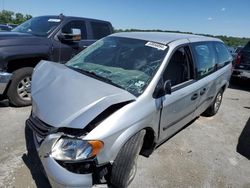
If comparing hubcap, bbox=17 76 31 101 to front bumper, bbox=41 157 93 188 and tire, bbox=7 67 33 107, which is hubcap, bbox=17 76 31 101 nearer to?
tire, bbox=7 67 33 107

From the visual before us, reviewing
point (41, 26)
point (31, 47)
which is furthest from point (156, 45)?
point (41, 26)

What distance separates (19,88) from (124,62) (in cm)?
256

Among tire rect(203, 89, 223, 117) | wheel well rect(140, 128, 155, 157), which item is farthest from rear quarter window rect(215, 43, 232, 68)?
wheel well rect(140, 128, 155, 157)

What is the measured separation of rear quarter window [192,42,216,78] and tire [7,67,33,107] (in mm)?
3037

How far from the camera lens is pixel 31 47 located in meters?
5.16

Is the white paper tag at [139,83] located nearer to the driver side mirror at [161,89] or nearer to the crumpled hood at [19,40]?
the driver side mirror at [161,89]

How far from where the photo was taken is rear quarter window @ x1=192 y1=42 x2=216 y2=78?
4.21m

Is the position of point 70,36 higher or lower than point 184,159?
higher

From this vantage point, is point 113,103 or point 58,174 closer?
point 58,174

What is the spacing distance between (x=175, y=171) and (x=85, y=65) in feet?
6.20

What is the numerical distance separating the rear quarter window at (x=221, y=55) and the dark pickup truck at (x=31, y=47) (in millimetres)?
2947

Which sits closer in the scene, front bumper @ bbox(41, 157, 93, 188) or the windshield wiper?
front bumper @ bbox(41, 157, 93, 188)

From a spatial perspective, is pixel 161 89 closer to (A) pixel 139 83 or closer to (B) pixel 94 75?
(A) pixel 139 83

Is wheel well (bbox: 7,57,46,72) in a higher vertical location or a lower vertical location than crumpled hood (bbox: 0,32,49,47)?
lower
